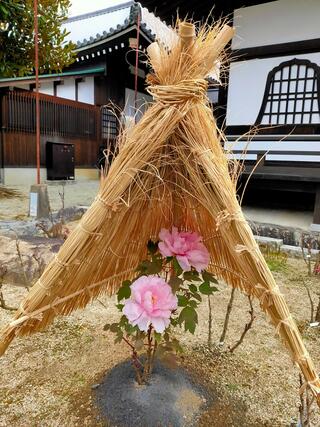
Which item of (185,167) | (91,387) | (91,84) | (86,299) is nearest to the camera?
(185,167)

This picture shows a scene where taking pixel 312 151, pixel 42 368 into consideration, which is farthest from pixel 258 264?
pixel 312 151

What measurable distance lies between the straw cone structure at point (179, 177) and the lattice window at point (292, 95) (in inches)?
178

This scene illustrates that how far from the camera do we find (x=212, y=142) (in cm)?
104

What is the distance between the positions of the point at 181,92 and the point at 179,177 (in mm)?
299

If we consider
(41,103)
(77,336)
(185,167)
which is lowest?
(77,336)

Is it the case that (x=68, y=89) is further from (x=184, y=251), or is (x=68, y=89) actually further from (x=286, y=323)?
(x=286, y=323)

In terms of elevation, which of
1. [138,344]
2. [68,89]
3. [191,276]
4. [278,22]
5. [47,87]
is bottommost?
[138,344]

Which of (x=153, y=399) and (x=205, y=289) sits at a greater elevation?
(x=205, y=289)

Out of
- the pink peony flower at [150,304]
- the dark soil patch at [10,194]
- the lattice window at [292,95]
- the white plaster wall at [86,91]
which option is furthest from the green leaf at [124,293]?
the white plaster wall at [86,91]

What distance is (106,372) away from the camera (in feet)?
5.04

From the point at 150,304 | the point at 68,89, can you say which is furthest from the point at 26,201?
the point at 68,89

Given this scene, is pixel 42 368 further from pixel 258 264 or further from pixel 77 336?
pixel 258 264

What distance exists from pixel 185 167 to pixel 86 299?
0.65 meters

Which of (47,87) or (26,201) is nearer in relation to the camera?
(26,201)
